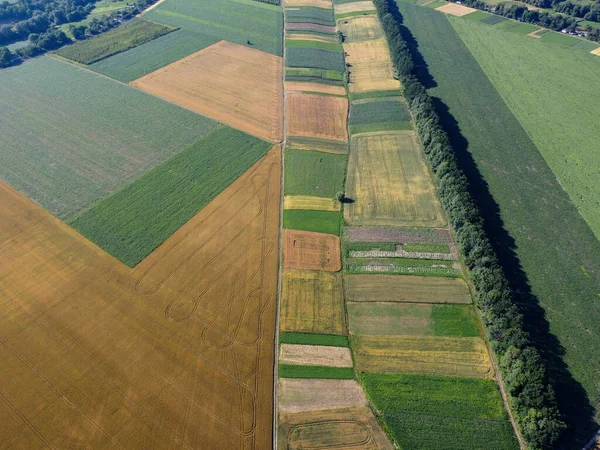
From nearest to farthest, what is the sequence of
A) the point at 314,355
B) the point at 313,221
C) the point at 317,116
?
the point at 314,355 < the point at 313,221 < the point at 317,116

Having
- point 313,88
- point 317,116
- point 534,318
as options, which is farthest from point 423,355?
point 313,88

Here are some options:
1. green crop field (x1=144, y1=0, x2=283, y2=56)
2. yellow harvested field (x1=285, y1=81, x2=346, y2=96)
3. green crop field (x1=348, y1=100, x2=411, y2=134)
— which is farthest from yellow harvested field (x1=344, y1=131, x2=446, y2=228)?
green crop field (x1=144, y1=0, x2=283, y2=56)

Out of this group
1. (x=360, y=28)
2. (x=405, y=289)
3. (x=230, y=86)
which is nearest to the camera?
(x=405, y=289)

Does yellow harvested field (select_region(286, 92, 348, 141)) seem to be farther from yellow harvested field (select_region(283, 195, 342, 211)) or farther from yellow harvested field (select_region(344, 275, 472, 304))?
yellow harvested field (select_region(344, 275, 472, 304))

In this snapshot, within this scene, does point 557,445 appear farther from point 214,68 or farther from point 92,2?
point 92,2

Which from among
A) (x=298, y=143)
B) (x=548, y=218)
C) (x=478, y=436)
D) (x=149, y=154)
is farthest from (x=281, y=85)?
(x=478, y=436)

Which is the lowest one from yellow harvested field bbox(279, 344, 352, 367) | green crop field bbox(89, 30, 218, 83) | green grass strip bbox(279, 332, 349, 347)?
yellow harvested field bbox(279, 344, 352, 367)

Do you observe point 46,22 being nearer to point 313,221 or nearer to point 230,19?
point 230,19
